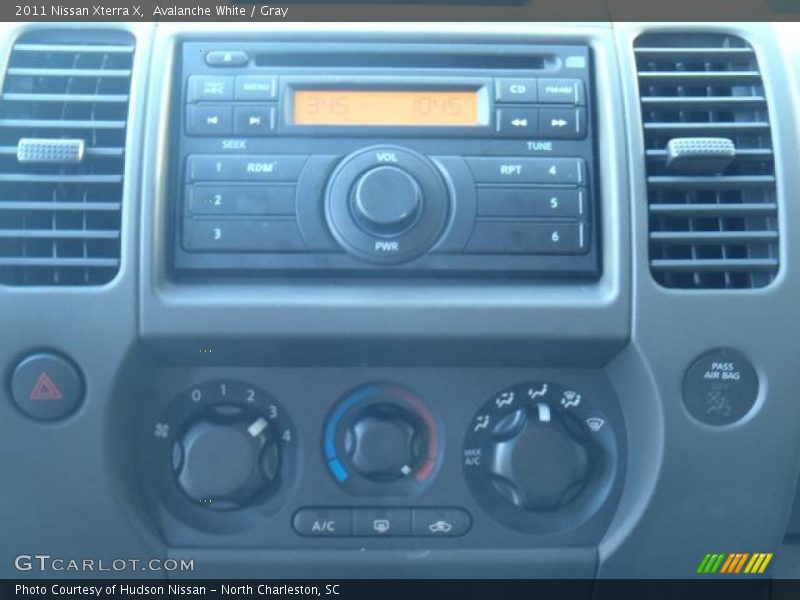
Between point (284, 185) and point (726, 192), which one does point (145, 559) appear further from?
point (726, 192)

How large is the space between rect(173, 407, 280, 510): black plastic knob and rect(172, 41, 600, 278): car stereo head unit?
0.17 meters

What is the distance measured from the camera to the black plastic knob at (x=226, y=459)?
1.06m

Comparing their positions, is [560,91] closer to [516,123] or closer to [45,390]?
[516,123]

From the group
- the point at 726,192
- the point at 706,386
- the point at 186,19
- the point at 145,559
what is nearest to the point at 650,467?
the point at 706,386

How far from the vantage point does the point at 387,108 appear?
1093 millimetres

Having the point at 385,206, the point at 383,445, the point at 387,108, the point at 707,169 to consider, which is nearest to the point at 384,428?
the point at 383,445

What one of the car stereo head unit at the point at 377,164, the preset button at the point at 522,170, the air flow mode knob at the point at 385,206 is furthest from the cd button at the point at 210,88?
the preset button at the point at 522,170

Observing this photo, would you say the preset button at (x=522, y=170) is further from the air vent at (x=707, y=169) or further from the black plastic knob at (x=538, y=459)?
the black plastic knob at (x=538, y=459)

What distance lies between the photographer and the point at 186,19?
1114 millimetres

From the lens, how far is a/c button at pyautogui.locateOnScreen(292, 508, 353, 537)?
110cm

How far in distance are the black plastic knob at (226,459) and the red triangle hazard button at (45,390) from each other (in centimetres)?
15

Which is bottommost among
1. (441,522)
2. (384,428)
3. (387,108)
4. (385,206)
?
(441,522)

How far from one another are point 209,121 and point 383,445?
409 mm

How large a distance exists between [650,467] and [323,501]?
373 mm
